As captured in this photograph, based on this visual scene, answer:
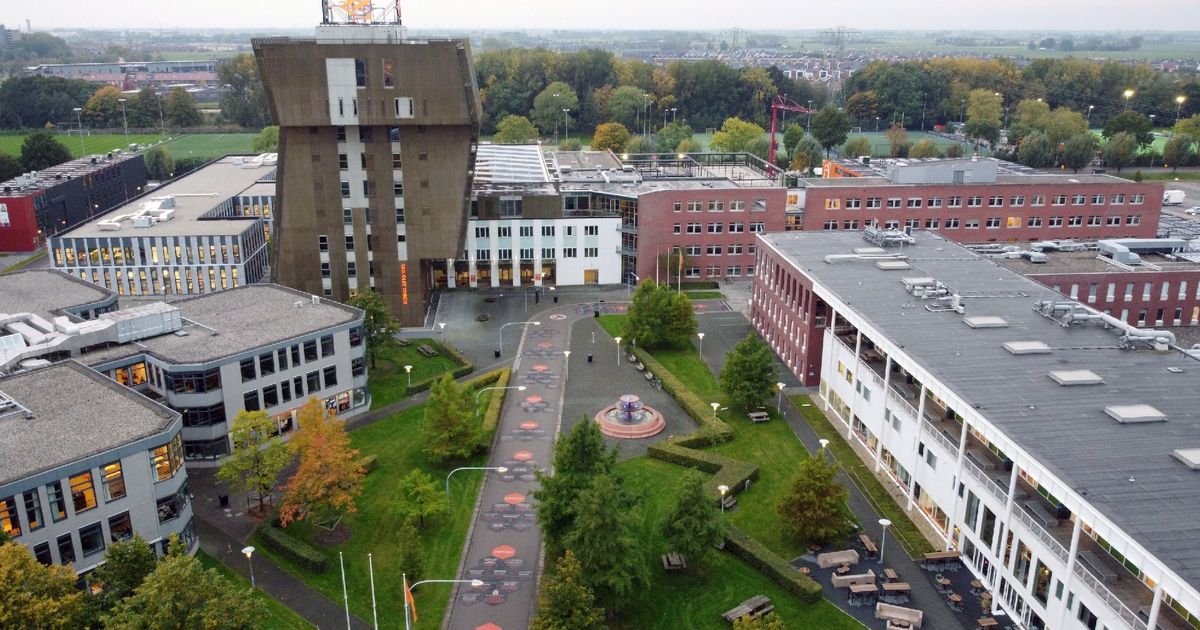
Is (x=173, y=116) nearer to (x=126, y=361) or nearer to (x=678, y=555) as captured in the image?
(x=126, y=361)

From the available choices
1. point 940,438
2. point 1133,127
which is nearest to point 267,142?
point 940,438

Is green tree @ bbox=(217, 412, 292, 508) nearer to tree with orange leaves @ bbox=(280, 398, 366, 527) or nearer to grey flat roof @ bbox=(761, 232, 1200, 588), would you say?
tree with orange leaves @ bbox=(280, 398, 366, 527)

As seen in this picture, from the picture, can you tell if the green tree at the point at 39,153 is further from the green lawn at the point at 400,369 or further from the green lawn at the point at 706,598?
the green lawn at the point at 706,598

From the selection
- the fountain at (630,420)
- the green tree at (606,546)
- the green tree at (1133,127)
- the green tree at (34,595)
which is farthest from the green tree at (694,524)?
the green tree at (1133,127)

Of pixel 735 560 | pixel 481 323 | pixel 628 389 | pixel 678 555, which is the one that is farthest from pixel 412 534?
pixel 481 323

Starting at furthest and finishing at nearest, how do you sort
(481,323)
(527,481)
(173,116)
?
(173,116) < (481,323) < (527,481)

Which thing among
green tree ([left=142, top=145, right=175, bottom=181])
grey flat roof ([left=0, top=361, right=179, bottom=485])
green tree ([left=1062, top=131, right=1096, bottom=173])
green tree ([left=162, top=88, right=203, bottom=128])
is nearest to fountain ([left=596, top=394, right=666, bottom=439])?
grey flat roof ([left=0, top=361, right=179, bottom=485])
